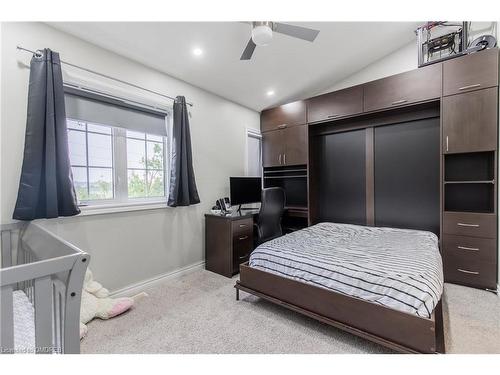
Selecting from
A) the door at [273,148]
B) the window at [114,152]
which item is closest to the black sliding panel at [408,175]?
the door at [273,148]

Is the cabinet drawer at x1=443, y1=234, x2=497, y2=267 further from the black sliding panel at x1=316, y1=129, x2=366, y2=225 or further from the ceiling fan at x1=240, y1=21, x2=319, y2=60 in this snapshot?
the ceiling fan at x1=240, y1=21, x2=319, y2=60

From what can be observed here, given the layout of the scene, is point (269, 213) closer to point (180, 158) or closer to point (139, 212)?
point (180, 158)

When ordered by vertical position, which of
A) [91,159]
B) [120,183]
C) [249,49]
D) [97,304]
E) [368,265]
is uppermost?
[249,49]

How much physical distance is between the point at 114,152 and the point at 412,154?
11.7 feet

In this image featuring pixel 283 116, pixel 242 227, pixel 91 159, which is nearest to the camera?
pixel 91 159

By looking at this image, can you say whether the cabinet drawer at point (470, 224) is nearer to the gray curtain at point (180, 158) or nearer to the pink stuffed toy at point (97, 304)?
the gray curtain at point (180, 158)

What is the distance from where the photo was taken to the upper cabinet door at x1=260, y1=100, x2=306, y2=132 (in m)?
3.70

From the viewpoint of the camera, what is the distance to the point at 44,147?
1.81 metres

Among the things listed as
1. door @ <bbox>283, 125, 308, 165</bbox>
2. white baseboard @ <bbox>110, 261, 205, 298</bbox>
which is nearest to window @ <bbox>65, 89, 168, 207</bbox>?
white baseboard @ <bbox>110, 261, 205, 298</bbox>

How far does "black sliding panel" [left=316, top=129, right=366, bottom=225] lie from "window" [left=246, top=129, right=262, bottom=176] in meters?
1.04

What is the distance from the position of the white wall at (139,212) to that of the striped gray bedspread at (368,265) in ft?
3.83

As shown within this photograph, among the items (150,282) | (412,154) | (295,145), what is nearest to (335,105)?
(295,145)
